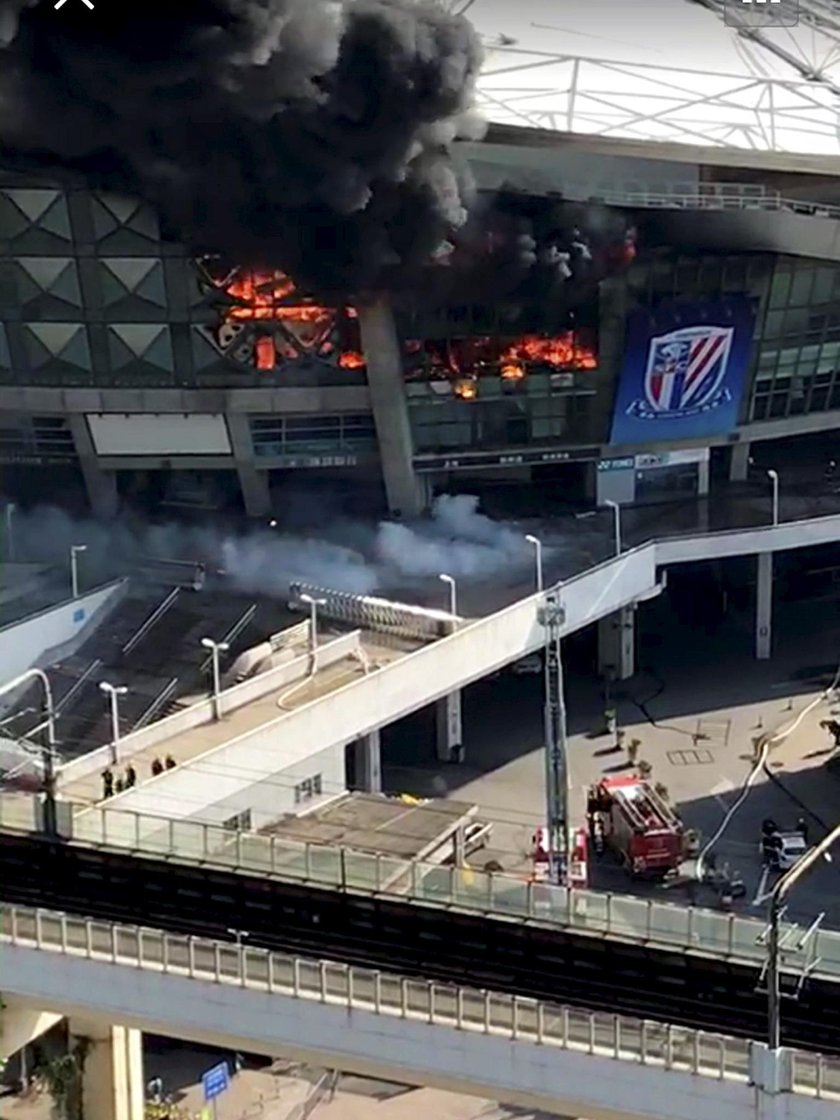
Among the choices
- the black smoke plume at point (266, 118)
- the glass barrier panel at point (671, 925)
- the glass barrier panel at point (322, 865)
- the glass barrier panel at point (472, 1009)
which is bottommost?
the glass barrier panel at point (472, 1009)

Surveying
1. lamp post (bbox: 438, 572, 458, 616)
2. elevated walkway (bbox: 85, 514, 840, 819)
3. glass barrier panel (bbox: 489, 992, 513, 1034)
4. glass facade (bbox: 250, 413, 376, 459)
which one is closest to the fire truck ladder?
glass barrier panel (bbox: 489, 992, 513, 1034)

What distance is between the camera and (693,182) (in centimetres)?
4959

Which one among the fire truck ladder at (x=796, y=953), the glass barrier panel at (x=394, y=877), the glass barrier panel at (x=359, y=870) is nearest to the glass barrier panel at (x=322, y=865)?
the glass barrier panel at (x=359, y=870)

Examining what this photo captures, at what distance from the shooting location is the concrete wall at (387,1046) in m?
23.5

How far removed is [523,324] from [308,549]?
7860 mm

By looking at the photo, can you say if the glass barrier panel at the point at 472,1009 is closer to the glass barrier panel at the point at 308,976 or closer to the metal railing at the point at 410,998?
the metal railing at the point at 410,998

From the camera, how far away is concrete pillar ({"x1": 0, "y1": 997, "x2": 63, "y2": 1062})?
2848 cm

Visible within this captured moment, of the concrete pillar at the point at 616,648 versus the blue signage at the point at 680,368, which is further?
the blue signage at the point at 680,368

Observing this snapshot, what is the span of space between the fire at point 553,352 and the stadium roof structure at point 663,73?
19.6 ft

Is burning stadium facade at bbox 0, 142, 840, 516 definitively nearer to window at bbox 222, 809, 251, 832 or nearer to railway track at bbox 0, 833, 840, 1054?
window at bbox 222, 809, 251, 832

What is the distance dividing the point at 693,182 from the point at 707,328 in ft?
12.9

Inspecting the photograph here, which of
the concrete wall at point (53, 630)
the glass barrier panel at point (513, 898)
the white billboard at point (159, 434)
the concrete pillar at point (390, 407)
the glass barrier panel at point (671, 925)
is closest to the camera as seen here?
the glass barrier panel at point (671, 925)

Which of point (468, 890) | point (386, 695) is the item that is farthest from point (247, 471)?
point (468, 890)

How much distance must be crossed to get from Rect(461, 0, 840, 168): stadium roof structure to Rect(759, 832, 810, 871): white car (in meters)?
16.6
